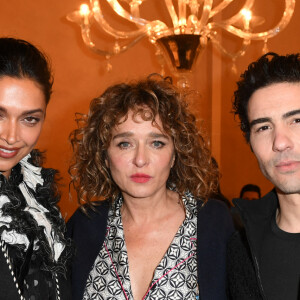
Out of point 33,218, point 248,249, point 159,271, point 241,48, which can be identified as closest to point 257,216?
point 248,249

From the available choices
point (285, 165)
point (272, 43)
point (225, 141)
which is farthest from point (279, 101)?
point (225, 141)

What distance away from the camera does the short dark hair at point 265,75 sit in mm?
2086

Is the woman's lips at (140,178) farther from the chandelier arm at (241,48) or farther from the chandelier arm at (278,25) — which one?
the chandelier arm at (241,48)

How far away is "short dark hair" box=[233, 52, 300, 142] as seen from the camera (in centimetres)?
209

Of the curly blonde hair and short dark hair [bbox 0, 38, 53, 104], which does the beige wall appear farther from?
short dark hair [bbox 0, 38, 53, 104]

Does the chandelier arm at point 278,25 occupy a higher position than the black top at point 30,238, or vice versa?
the chandelier arm at point 278,25

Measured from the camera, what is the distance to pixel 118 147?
2.44 metres

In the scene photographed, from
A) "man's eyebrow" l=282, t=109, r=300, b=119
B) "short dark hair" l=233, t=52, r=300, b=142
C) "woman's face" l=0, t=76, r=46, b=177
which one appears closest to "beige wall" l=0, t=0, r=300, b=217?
"woman's face" l=0, t=76, r=46, b=177

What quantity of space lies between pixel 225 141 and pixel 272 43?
136cm

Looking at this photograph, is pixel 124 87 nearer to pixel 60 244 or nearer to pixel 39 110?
pixel 39 110

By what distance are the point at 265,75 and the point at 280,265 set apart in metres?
0.79

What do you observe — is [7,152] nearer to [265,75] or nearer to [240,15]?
[265,75]

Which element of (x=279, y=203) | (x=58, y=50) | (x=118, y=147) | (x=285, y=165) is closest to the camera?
(x=285, y=165)

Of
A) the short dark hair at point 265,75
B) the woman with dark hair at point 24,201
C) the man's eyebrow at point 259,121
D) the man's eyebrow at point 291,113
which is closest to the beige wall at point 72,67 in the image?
the woman with dark hair at point 24,201
